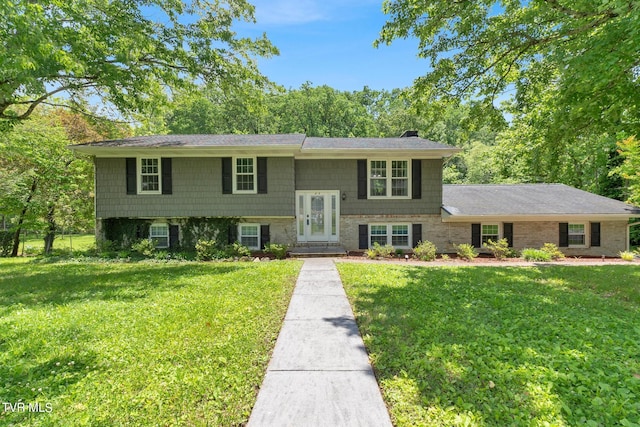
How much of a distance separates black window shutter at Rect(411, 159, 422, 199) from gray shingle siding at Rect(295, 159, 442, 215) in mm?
142

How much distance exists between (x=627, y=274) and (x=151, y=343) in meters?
11.3

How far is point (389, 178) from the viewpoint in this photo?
12.9 metres

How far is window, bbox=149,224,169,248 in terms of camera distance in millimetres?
12648

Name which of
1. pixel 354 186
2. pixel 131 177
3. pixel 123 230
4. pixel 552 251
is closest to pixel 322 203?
Answer: pixel 354 186

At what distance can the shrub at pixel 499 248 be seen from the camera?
38.7 feet

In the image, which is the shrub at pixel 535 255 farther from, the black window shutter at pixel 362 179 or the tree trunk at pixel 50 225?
the tree trunk at pixel 50 225

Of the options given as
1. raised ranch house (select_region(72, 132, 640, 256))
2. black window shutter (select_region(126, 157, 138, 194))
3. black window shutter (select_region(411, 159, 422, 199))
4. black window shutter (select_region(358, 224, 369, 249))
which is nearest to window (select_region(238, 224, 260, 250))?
raised ranch house (select_region(72, 132, 640, 256))

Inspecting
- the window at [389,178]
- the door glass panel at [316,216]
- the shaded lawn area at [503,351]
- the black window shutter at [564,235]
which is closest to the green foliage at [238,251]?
the door glass panel at [316,216]

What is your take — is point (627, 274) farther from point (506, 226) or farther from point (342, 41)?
point (342, 41)

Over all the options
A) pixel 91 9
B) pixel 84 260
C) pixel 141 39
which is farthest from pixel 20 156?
pixel 141 39

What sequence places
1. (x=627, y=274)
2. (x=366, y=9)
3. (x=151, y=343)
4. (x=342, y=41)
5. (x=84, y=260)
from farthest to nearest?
(x=342, y=41) → (x=84, y=260) → (x=366, y=9) → (x=627, y=274) → (x=151, y=343)

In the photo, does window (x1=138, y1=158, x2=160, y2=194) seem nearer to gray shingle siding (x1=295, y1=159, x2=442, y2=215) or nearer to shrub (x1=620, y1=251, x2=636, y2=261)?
gray shingle siding (x1=295, y1=159, x2=442, y2=215)

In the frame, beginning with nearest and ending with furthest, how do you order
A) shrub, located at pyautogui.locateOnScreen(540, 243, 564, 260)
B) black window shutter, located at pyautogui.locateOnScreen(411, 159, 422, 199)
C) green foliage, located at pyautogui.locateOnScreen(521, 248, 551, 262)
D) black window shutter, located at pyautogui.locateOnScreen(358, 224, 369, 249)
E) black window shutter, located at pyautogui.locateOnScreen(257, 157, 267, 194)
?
green foliage, located at pyautogui.locateOnScreen(521, 248, 551, 262) < shrub, located at pyautogui.locateOnScreen(540, 243, 564, 260) < black window shutter, located at pyautogui.locateOnScreen(257, 157, 267, 194) < black window shutter, located at pyautogui.locateOnScreen(411, 159, 422, 199) < black window shutter, located at pyautogui.locateOnScreen(358, 224, 369, 249)

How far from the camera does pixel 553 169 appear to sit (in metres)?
10.4
